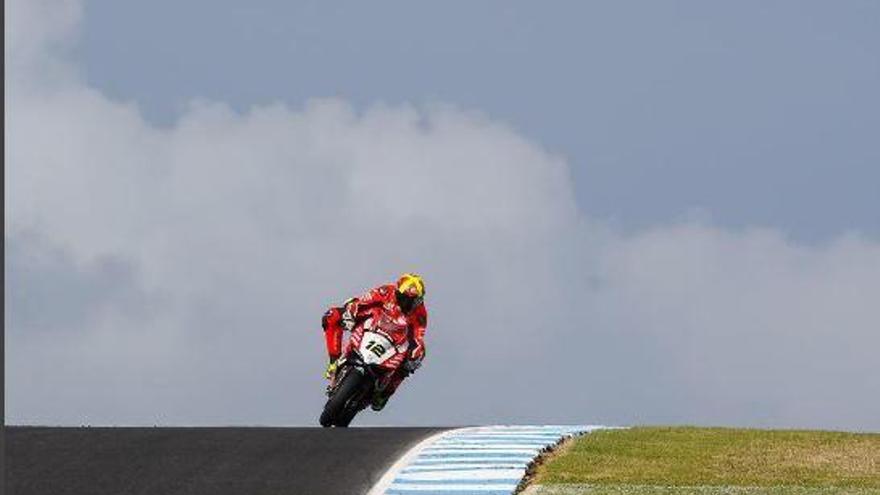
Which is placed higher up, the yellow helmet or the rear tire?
the yellow helmet

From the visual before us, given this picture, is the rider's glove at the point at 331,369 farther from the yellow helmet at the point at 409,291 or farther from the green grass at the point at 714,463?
the green grass at the point at 714,463

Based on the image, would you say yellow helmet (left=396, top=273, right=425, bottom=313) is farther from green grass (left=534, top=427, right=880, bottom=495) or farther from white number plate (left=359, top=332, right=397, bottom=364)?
green grass (left=534, top=427, right=880, bottom=495)

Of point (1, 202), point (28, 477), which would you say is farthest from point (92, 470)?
point (1, 202)

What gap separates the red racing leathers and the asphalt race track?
234 cm

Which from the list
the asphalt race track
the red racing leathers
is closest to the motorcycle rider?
the red racing leathers

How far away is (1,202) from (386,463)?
628cm

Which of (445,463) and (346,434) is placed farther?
(346,434)

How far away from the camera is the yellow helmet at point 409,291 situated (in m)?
22.1

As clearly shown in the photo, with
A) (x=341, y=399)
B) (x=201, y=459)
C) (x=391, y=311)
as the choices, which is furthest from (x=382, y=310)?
(x=201, y=459)

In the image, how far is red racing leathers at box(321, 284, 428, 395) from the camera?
22266mm

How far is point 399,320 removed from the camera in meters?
22.2

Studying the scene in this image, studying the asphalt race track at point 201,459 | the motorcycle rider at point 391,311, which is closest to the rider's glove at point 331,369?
the motorcycle rider at point 391,311

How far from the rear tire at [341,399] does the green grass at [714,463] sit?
3.37 m

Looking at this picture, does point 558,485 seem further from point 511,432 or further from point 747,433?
point 747,433
